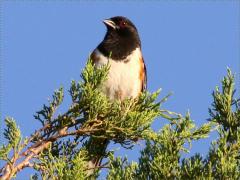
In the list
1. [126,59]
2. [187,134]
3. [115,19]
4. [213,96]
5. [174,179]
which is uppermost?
[115,19]

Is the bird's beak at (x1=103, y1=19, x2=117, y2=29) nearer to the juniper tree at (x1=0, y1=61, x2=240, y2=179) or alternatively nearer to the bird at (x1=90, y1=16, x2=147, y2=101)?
the bird at (x1=90, y1=16, x2=147, y2=101)

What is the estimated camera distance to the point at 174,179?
9.77 feet

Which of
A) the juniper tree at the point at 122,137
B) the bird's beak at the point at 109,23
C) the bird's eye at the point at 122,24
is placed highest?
the bird's eye at the point at 122,24

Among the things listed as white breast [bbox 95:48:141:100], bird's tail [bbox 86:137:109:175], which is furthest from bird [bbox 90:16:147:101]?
bird's tail [bbox 86:137:109:175]

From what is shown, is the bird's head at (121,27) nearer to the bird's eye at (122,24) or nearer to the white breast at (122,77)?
the bird's eye at (122,24)

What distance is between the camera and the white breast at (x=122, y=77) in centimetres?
479

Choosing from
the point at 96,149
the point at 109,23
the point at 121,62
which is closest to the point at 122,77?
the point at 121,62

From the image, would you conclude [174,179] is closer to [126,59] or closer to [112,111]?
[112,111]

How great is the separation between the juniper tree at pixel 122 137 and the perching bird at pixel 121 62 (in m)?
1.03

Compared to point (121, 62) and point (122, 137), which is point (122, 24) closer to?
point (121, 62)

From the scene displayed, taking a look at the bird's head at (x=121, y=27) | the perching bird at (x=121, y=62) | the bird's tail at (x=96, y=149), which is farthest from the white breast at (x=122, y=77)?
the bird's tail at (x=96, y=149)

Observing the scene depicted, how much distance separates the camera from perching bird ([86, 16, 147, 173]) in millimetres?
4797

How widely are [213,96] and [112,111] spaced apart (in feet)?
2.13

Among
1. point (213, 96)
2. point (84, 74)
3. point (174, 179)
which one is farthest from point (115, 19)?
point (174, 179)
